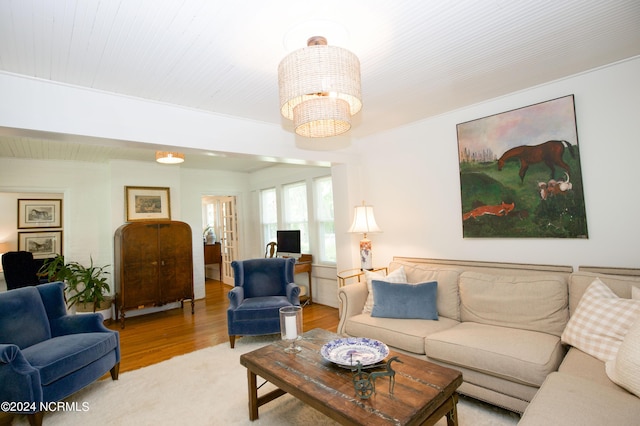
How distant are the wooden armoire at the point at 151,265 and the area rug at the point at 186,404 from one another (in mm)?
1899

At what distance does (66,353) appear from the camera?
2.32 metres

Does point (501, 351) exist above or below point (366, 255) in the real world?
below

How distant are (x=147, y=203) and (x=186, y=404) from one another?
Answer: 374 cm

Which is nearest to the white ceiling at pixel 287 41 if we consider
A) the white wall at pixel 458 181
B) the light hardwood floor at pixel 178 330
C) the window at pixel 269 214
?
the white wall at pixel 458 181

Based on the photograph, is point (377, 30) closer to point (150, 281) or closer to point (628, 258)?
point (628, 258)

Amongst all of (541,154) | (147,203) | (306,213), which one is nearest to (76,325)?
(147,203)

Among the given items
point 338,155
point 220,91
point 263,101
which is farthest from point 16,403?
point 338,155

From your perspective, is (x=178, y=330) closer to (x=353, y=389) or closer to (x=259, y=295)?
(x=259, y=295)

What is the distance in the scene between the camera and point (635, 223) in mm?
2422

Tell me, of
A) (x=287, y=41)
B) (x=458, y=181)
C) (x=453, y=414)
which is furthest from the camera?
(x=458, y=181)

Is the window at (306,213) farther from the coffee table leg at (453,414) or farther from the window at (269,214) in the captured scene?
the coffee table leg at (453,414)

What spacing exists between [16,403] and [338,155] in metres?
3.68

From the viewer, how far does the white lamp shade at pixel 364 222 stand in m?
3.75

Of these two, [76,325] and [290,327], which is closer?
[290,327]
